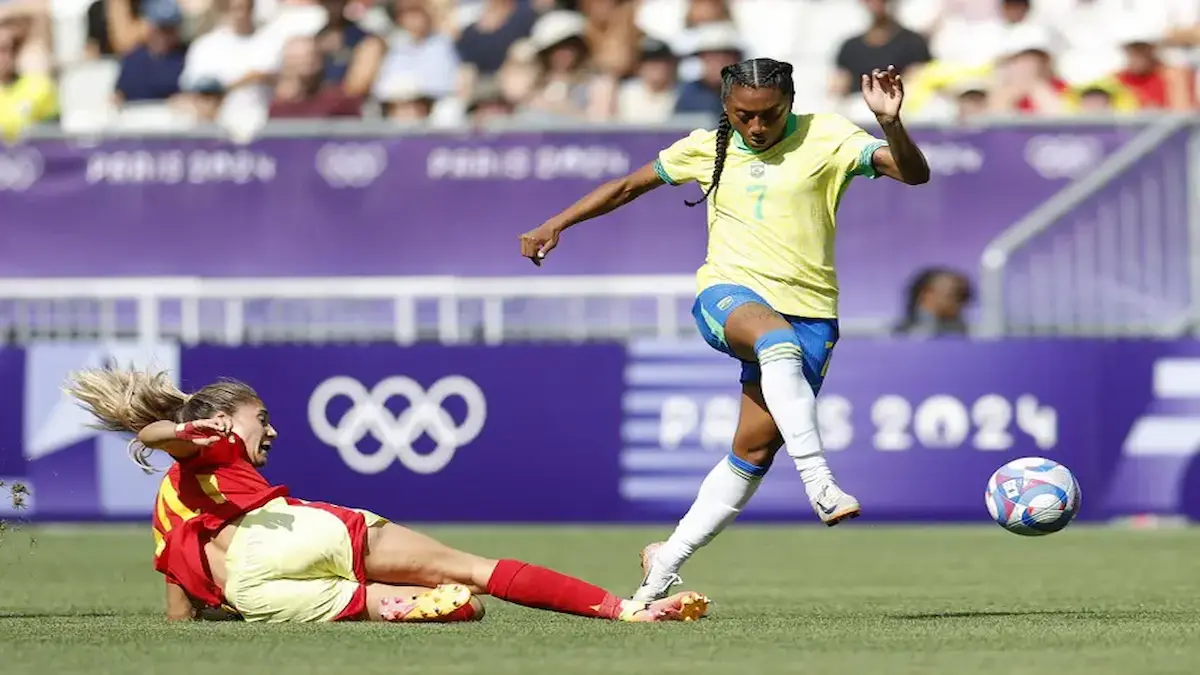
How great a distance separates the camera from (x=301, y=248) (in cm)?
1623

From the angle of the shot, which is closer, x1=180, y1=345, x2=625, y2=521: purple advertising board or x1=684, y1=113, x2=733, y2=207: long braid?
x1=684, y1=113, x2=733, y2=207: long braid

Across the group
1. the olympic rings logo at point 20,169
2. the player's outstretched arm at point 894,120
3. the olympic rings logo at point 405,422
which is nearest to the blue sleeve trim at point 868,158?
the player's outstretched arm at point 894,120

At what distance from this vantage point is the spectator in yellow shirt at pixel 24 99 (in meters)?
18.0

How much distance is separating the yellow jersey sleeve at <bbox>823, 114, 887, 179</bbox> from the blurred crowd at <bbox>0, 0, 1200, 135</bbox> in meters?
7.93

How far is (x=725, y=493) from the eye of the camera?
28.7 ft

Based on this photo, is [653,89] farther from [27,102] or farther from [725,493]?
[725,493]

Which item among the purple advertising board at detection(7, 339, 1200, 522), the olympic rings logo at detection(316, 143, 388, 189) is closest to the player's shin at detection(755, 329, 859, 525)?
the purple advertising board at detection(7, 339, 1200, 522)

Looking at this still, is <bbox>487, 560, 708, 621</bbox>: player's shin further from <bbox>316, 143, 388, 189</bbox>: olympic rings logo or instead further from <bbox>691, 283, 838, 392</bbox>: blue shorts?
<bbox>316, 143, 388, 189</bbox>: olympic rings logo

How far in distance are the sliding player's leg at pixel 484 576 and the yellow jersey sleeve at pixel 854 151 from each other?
5.79 feet

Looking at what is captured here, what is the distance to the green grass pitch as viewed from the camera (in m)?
6.72

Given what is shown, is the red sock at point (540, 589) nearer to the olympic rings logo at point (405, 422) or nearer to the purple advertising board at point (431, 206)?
the olympic rings logo at point (405, 422)

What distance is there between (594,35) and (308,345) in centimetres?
415

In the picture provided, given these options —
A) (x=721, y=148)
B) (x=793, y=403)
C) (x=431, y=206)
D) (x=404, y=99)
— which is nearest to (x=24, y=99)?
(x=404, y=99)

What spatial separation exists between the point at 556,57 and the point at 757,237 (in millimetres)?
9468
